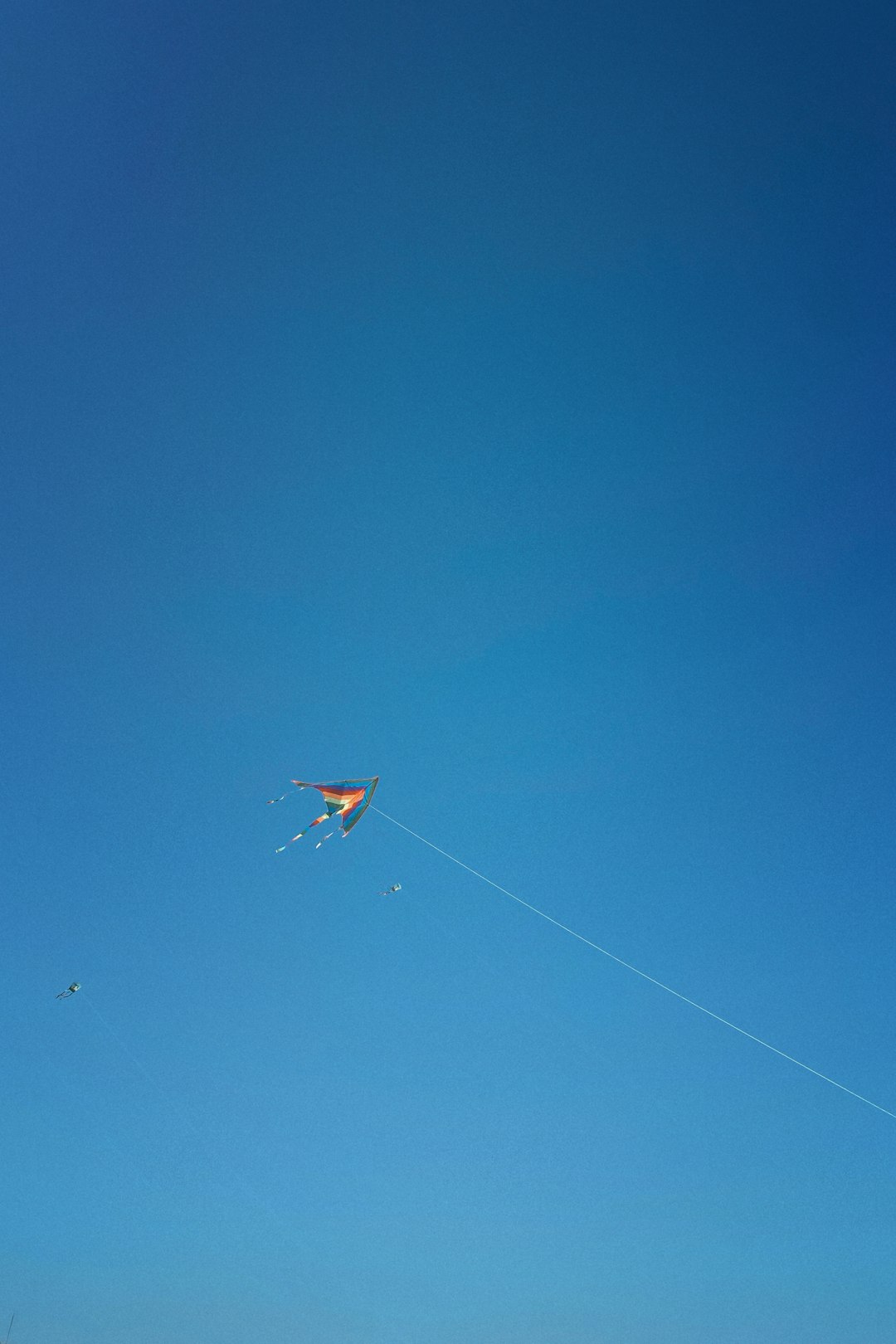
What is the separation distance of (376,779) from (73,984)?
8.64m

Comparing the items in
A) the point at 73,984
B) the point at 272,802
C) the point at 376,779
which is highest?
the point at 376,779

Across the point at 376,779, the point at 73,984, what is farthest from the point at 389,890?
the point at 73,984

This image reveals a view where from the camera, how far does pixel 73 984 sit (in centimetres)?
2084

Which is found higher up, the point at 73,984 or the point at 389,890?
the point at 389,890

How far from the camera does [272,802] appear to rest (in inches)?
790

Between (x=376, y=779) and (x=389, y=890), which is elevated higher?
(x=376, y=779)

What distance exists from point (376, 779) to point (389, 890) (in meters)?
2.67

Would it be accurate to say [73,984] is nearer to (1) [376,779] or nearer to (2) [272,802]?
(2) [272,802]

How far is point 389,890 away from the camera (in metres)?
21.1

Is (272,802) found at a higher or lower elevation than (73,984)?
higher

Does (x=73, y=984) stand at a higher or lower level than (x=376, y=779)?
lower

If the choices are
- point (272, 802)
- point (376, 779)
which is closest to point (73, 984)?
point (272, 802)

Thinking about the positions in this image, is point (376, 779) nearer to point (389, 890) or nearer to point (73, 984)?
point (389, 890)
